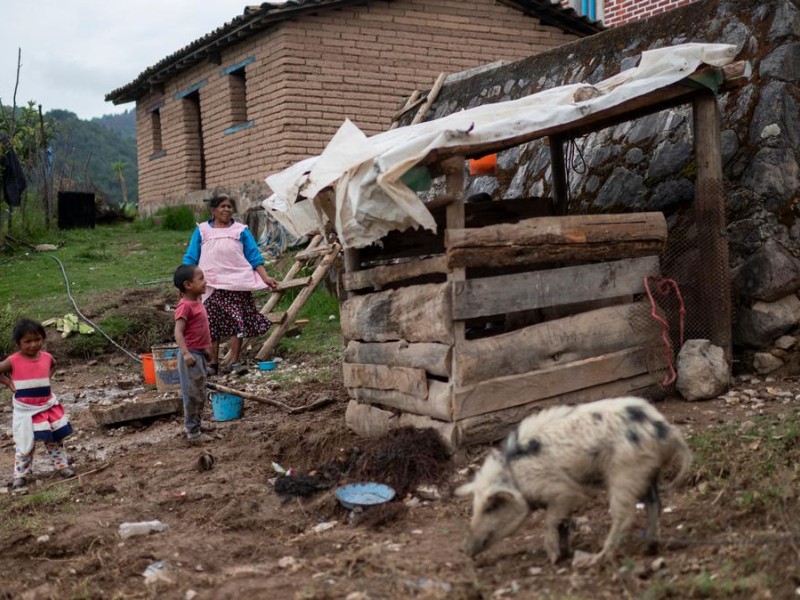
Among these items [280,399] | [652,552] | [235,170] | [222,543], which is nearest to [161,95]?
[235,170]

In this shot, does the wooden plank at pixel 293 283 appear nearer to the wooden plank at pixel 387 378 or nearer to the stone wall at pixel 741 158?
the stone wall at pixel 741 158

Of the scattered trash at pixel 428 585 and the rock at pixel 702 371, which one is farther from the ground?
the rock at pixel 702 371

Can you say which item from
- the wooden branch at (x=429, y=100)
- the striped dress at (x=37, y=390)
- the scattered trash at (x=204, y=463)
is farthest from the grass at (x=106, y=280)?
the striped dress at (x=37, y=390)

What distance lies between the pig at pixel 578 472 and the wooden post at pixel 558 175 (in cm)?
414

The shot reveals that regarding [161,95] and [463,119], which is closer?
[463,119]

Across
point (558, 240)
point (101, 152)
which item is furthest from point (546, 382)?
point (101, 152)

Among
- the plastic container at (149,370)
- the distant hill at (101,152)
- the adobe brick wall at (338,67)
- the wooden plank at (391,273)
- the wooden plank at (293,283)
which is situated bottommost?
the plastic container at (149,370)

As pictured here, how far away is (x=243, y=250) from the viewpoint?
8.70 meters

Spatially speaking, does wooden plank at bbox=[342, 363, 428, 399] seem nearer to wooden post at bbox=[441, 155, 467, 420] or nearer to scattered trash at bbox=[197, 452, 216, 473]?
wooden post at bbox=[441, 155, 467, 420]

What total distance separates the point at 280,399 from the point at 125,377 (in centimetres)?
278

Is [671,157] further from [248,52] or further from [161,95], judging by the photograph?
[161,95]

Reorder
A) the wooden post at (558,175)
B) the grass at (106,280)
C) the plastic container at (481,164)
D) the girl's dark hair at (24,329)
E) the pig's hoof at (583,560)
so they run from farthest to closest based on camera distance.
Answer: the grass at (106,280) → the wooden post at (558,175) → the plastic container at (481,164) → the girl's dark hair at (24,329) → the pig's hoof at (583,560)

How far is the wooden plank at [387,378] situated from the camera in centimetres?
519

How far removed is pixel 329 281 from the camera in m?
11.5
